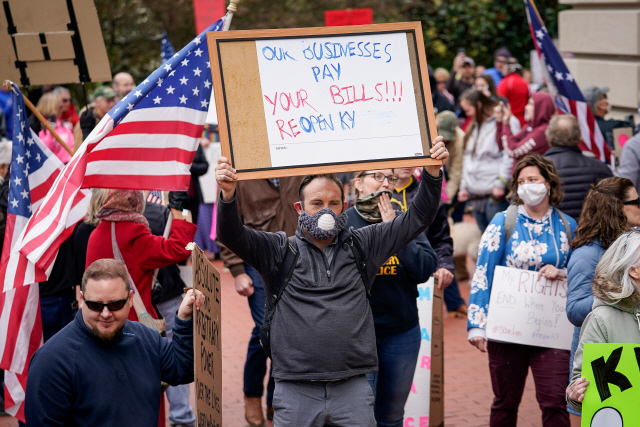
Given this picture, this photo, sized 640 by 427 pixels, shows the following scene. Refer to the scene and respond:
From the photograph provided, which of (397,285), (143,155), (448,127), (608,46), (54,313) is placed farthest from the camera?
(608,46)

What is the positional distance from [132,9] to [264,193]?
49.2 ft

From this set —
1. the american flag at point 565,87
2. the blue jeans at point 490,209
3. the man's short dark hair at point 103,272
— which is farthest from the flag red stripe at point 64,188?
the blue jeans at point 490,209

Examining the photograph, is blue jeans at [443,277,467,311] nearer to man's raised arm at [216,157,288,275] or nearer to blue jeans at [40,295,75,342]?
blue jeans at [40,295,75,342]

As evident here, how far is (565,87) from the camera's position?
280 inches

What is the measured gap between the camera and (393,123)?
3533 mm

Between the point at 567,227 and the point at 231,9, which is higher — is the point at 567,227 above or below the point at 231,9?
below

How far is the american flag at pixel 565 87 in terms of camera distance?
23.2 feet

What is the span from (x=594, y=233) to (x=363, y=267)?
4.83 ft

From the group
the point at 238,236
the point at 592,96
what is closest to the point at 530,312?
the point at 238,236

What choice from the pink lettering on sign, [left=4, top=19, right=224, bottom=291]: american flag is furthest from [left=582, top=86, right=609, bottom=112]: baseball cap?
[left=4, top=19, right=224, bottom=291]: american flag

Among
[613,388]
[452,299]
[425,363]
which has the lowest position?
[452,299]

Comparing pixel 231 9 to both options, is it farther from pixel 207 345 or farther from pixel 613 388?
pixel 613 388

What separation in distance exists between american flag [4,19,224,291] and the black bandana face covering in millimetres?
1294

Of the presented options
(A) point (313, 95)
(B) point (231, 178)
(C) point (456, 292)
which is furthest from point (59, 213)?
(C) point (456, 292)
